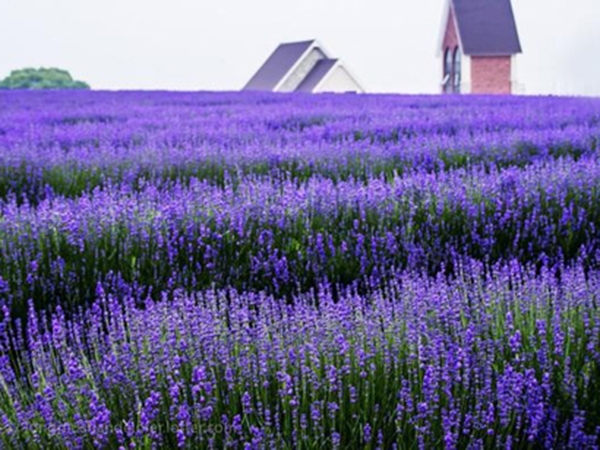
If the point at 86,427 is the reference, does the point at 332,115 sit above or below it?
above

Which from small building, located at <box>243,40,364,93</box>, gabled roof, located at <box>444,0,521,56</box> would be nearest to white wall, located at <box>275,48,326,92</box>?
small building, located at <box>243,40,364,93</box>

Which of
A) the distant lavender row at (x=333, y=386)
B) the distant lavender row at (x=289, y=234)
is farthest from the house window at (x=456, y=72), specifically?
the distant lavender row at (x=333, y=386)

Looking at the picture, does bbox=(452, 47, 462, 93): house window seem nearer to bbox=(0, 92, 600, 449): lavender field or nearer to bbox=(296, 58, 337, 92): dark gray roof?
bbox=(296, 58, 337, 92): dark gray roof

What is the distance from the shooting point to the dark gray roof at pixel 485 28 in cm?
2839

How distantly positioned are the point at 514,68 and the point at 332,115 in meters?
20.8

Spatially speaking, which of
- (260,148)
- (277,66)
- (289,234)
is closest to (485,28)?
(277,66)

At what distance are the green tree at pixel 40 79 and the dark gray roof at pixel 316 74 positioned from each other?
16.6 m

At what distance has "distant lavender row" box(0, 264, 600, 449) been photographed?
2.08m

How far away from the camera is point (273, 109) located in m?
12.1

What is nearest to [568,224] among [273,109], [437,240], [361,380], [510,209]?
[510,209]

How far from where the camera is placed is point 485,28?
29.0 meters

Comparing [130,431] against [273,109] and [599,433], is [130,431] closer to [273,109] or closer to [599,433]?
[599,433]

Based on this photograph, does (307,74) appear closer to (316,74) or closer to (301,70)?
(301,70)

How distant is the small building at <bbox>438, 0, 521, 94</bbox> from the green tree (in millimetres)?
22176
